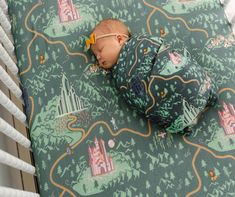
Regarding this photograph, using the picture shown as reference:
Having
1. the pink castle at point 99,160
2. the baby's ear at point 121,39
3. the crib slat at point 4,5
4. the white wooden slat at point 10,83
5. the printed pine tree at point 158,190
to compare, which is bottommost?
the printed pine tree at point 158,190

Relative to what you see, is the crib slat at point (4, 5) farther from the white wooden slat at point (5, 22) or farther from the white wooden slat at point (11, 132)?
the white wooden slat at point (11, 132)

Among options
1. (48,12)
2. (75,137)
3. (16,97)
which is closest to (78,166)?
(75,137)

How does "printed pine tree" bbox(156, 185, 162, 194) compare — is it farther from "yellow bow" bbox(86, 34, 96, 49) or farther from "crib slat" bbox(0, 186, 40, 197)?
"yellow bow" bbox(86, 34, 96, 49)

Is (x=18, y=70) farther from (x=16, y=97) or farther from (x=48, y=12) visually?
(x=48, y=12)

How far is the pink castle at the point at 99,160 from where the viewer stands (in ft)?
3.46

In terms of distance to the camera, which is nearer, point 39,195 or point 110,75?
point 39,195

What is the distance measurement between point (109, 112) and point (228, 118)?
13.8 inches

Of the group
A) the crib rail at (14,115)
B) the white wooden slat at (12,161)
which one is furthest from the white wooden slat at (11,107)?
the white wooden slat at (12,161)

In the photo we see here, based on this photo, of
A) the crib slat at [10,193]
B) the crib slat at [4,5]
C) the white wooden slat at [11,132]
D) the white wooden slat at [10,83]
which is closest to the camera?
the crib slat at [10,193]

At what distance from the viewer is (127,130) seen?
1.09 metres

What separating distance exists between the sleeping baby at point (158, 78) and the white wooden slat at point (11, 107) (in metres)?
0.29

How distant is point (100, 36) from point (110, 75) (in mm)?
126

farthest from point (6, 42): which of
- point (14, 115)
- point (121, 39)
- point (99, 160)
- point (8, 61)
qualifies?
point (99, 160)

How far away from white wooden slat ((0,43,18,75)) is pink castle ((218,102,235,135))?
2.07 ft
